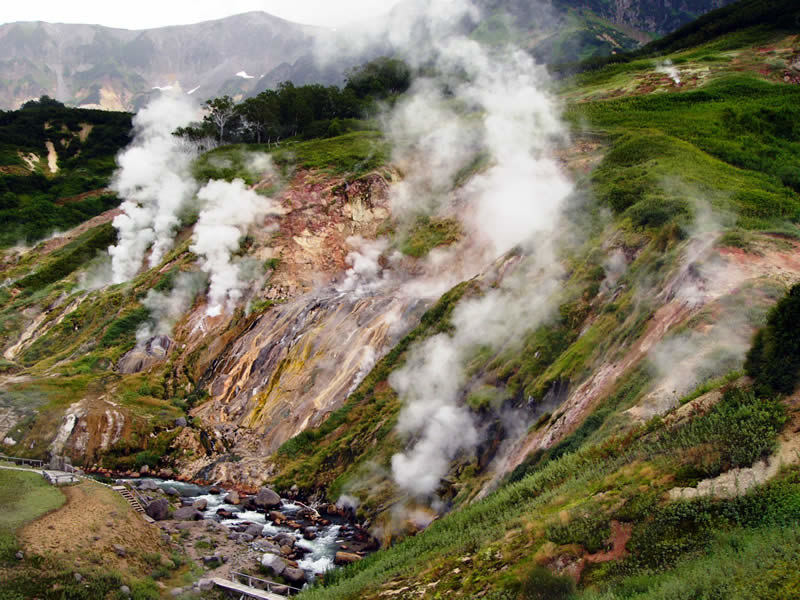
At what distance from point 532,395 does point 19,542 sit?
18.1 metres

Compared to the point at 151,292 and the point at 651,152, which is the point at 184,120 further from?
the point at 651,152

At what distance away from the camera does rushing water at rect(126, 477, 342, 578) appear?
21181 millimetres

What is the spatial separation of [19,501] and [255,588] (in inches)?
379

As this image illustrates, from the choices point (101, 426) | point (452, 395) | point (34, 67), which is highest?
point (34, 67)

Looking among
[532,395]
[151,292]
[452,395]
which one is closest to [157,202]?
[151,292]

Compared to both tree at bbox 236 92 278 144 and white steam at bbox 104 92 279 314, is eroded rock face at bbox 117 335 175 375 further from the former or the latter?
tree at bbox 236 92 278 144

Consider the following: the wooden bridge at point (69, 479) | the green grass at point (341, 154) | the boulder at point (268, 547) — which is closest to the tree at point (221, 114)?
the green grass at point (341, 154)

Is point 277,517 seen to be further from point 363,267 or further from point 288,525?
point 363,267

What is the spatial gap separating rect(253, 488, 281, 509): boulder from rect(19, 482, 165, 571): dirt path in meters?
5.45

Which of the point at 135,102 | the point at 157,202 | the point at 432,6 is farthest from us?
the point at 135,102

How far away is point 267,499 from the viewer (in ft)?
87.4

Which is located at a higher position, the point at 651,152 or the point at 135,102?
the point at 135,102

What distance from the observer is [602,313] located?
843 inches

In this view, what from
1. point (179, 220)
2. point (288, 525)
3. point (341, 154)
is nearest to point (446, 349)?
point (288, 525)
